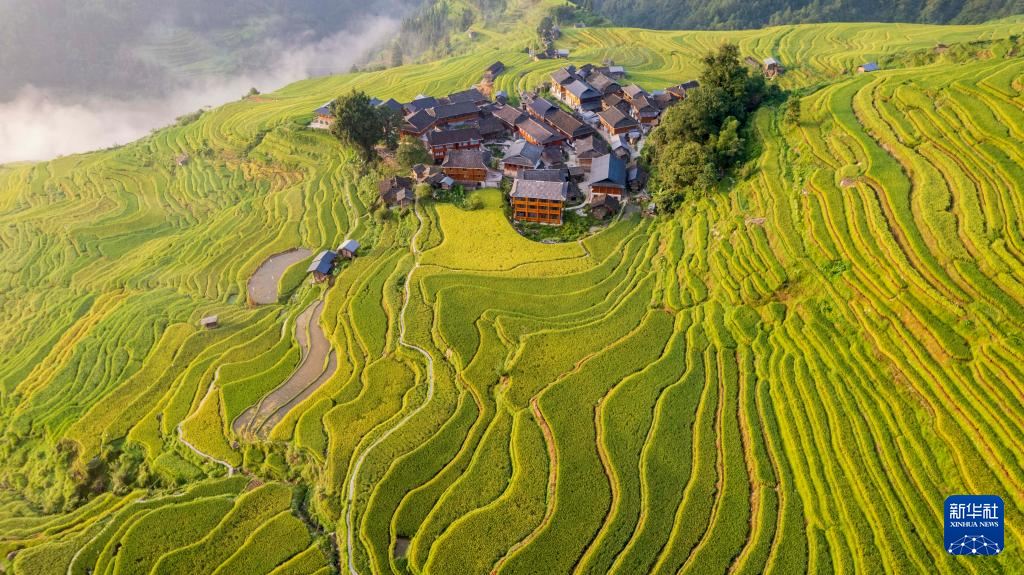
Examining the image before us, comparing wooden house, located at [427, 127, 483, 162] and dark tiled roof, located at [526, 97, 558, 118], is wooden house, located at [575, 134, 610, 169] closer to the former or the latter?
dark tiled roof, located at [526, 97, 558, 118]

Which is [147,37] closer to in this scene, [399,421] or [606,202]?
[606,202]

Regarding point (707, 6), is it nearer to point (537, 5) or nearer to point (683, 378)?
point (537, 5)

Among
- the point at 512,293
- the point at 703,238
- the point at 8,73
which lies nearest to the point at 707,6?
the point at 703,238

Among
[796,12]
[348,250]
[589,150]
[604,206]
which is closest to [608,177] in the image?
[604,206]

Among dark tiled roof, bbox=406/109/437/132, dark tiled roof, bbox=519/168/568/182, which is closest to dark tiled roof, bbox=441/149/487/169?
dark tiled roof, bbox=519/168/568/182

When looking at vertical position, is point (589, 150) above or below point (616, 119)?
below

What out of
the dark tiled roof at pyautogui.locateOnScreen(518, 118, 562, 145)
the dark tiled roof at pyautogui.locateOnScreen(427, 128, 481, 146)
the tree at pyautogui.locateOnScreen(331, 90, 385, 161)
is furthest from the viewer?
the dark tiled roof at pyautogui.locateOnScreen(427, 128, 481, 146)
